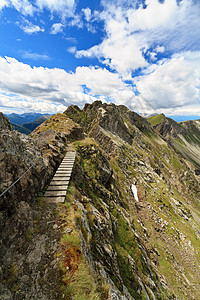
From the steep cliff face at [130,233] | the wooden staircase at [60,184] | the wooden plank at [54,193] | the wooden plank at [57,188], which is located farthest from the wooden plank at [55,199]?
the steep cliff face at [130,233]

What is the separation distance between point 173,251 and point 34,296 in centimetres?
4441

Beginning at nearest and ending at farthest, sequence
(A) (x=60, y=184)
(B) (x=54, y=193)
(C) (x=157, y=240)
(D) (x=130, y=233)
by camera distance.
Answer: (B) (x=54, y=193)
(A) (x=60, y=184)
(D) (x=130, y=233)
(C) (x=157, y=240)

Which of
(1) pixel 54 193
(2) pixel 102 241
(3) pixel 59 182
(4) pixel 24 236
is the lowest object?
(2) pixel 102 241

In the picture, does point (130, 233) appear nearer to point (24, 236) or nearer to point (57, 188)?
point (57, 188)

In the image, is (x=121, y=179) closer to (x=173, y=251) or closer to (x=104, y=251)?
(x=173, y=251)

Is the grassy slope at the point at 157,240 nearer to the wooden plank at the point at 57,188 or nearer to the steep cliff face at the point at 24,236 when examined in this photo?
the wooden plank at the point at 57,188

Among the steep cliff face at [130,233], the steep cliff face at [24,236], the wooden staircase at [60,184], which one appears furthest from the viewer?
the steep cliff face at [130,233]

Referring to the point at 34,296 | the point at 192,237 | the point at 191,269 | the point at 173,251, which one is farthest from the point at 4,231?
the point at 192,237

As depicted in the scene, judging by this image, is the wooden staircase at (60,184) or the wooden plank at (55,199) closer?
the wooden plank at (55,199)

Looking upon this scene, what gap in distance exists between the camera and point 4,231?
20.8 feet

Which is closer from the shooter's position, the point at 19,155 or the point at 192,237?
the point at 19,155

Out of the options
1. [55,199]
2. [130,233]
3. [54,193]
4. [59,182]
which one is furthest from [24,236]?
[130,233]

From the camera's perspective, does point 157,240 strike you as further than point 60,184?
Yes

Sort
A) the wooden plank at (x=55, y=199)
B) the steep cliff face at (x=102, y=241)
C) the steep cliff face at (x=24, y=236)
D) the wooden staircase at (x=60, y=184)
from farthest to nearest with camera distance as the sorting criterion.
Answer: the wooden staircase at (x=60, y=184), the wooden plank at (x=55, y=199), the steep cliff face at (x=102, y=241), the steep cliff face at (x=24, y=236)
